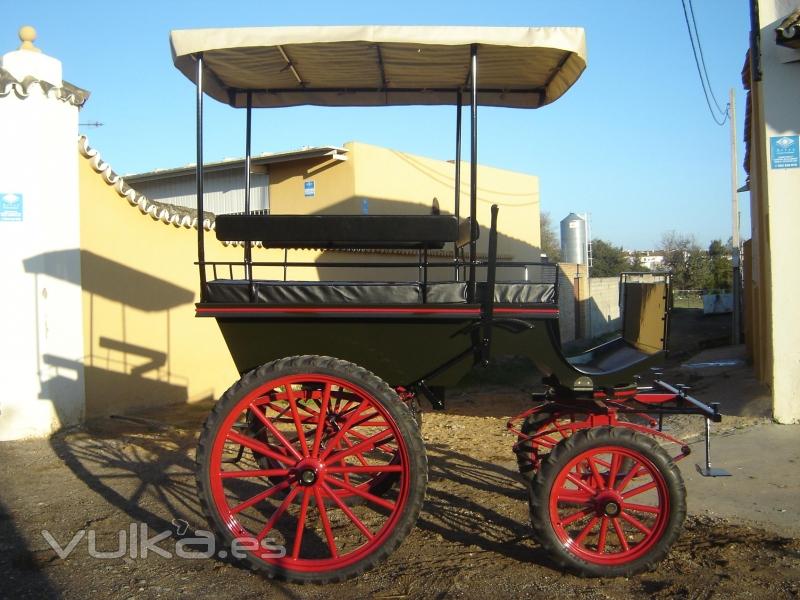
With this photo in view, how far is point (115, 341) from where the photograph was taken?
789 cm

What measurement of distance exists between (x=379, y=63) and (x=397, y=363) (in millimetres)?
2034

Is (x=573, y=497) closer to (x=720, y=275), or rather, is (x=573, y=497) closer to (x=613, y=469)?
(x=613, y=469)

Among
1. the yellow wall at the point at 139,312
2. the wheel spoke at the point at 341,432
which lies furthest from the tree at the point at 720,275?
the wheel spoke at the point at 341,432

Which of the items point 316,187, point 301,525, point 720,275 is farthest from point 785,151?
point 720,275

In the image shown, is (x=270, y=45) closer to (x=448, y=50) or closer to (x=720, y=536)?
(x=448, y=50)

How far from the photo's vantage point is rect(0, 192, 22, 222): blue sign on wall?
21.9 ft

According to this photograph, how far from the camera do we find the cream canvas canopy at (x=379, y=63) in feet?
13.2

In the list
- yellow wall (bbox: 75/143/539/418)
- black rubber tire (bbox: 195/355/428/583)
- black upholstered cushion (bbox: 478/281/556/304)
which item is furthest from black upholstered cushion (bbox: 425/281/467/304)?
yellow wall (bbox: 75/143/539/418)

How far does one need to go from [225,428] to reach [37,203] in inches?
171

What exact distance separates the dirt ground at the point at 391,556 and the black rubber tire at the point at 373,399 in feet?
0.40

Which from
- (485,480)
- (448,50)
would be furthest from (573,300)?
(448,50)

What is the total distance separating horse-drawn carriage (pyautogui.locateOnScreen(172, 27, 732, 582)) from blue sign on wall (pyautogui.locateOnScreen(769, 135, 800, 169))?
2929mm

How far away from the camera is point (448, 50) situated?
434 centimetres

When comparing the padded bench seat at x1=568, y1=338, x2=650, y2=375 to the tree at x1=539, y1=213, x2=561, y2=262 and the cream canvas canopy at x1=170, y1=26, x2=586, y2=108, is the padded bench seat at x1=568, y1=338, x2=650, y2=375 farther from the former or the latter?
the tree at x1=539, y1=213, x2=561, y2=262
